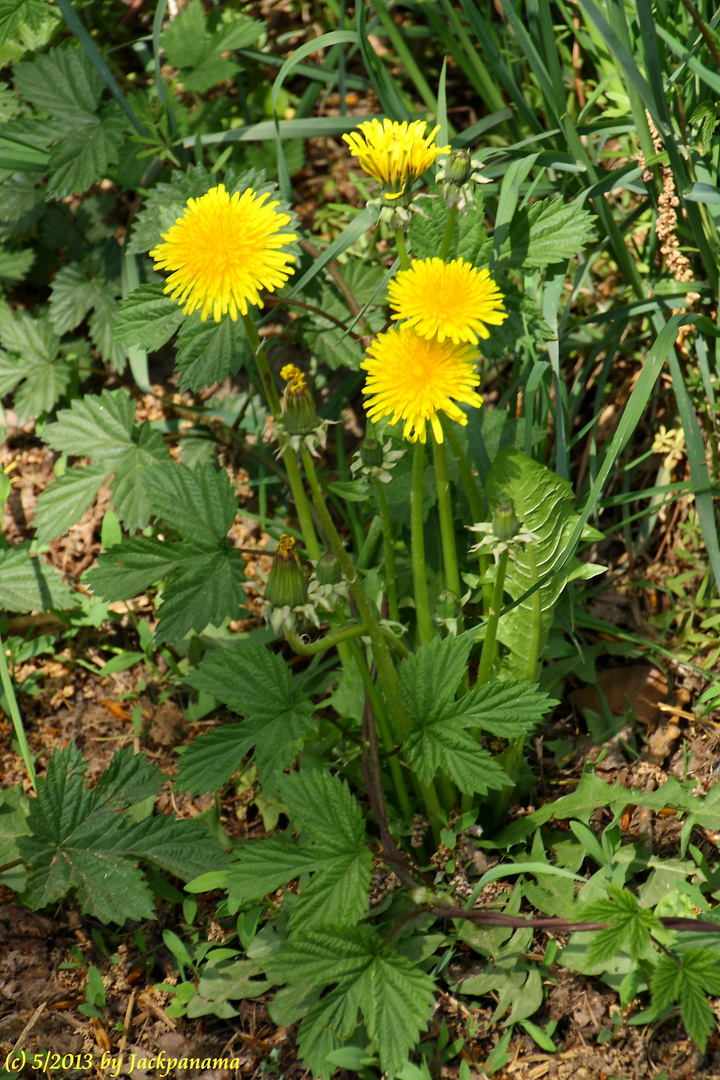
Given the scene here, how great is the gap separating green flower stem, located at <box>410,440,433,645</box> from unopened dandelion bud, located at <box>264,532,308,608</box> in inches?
12.2

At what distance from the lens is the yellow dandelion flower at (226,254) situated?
4.06 ft

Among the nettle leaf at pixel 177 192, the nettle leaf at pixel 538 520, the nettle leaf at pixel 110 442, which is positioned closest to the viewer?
the nettle leaf at pixel 538 520

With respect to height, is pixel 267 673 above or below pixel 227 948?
above

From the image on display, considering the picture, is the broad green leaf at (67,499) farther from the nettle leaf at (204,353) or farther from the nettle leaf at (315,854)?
the nettle leaf at (315,854)

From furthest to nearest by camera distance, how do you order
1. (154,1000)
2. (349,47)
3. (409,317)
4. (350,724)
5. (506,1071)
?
(349,47) → (350,724) → (154,1000) → (506,1071) → (409,317)

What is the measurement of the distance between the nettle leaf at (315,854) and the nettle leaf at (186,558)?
0.37 metres

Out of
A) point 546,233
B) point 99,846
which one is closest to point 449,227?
point 546,233

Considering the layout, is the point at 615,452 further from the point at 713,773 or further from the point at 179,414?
the point at 179,414

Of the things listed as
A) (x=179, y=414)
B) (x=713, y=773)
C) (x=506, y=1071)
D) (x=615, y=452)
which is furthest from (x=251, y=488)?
(x=506, y=1071)

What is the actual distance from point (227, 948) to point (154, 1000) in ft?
0.54

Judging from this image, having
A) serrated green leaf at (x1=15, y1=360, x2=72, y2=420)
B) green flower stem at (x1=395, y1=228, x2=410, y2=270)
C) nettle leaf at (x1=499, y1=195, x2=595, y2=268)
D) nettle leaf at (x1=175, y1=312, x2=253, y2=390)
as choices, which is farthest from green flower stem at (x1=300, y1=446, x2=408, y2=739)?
serrated green leaf at (x1=15, y1=360, x2=72, y2=420)

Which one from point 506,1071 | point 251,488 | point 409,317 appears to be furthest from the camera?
point 251,488

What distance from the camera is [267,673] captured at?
58.1 inches

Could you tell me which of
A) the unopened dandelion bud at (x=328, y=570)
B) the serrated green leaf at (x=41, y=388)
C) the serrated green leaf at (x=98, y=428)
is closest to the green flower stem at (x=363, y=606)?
the unopened dandelion bud at (x=328, y=570)
